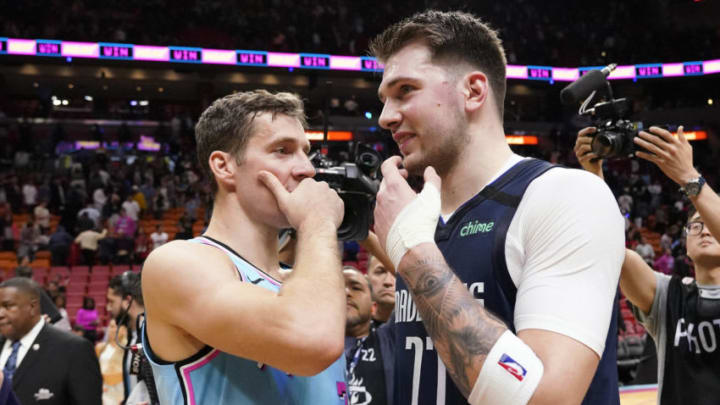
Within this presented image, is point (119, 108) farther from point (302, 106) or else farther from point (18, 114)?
point (302, 106)

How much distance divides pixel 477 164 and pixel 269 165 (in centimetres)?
64

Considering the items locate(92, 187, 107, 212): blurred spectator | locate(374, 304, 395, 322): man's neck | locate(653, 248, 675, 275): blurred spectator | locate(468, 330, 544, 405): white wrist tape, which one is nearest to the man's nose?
locate(468, 330, 544, 405): white wrist tape

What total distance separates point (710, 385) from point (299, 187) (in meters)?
2.08

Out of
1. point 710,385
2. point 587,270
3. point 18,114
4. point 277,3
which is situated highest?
point 277,3

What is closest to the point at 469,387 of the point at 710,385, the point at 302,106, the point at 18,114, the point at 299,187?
the point at 299,187

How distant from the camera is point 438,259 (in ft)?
4.97

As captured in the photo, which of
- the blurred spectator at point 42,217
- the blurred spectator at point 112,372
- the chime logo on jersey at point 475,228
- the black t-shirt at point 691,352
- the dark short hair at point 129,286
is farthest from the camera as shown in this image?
the blurred spectator at point 42,217

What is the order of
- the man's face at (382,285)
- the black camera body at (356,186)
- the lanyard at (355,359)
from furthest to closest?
the man's face at (382,285), the lanyard at (355,359), the black camera body at (356,186)

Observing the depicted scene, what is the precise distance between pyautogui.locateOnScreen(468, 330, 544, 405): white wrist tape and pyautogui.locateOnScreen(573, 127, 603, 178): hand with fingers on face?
1.21 m

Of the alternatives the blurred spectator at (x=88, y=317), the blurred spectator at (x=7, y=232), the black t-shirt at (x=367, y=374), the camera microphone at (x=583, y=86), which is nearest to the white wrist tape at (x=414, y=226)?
the camera microphone at (x=583, y=86)

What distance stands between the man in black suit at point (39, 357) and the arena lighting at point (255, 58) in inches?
517

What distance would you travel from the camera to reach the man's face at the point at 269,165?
6.91 feet

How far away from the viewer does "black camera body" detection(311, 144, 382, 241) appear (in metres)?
2.05

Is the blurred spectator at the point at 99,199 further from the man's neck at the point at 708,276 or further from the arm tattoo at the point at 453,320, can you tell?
the arm tattoo at the point at 453,320
